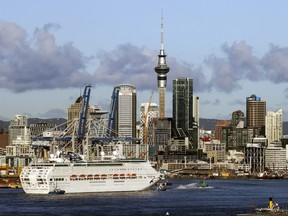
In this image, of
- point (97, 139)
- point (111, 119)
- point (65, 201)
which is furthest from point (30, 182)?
point (111, 119)

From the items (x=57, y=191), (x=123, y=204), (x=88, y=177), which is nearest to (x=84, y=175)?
(x=88, y=177)

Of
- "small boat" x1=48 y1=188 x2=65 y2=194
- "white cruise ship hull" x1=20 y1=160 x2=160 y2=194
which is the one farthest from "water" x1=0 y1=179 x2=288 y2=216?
"white cruise ship hull" x1=20 y1=160 x2=160 y2=194

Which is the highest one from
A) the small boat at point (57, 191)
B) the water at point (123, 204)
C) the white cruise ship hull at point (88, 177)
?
the white cruise ship hull at point (88, 177)

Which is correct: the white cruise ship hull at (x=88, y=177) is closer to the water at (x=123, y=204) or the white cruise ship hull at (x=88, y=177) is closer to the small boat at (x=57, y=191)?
the small boat at (x=57, y=191)

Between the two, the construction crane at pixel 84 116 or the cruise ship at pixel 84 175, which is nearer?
the cruise ship at pixel 84 175

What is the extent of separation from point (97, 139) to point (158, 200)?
1747 inches

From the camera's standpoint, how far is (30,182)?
458ft

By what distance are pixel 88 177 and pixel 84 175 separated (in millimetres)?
892

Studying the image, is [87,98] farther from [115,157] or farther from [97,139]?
[115,157]

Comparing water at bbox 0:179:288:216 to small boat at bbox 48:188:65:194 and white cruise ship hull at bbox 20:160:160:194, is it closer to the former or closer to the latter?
small boat at bbox 48:188:65:194

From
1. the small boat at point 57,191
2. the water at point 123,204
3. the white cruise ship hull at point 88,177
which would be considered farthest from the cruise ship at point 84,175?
the water at point 123,204

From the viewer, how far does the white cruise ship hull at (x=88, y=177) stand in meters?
139

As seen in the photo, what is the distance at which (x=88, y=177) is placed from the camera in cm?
14188

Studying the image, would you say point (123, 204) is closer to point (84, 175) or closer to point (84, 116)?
point (84, 175)
